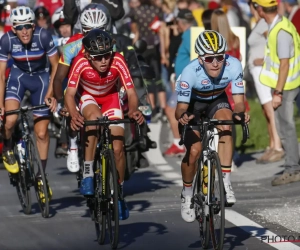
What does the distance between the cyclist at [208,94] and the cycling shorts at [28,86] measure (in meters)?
3.09

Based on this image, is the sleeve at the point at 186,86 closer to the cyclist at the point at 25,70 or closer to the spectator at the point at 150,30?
the cyclist at the point at 25,70

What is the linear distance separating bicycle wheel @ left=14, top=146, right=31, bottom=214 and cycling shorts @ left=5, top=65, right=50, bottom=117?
2.11ft

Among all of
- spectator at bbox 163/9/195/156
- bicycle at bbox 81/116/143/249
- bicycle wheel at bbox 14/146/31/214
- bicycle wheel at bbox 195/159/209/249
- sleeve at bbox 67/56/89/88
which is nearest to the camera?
bicycle wheel at bbox 195/159/209/249

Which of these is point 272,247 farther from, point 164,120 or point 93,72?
point 164,120

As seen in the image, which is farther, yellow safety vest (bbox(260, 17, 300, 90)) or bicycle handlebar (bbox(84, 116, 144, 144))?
yellow safety vest (bbox(260, 17, 300, 90))

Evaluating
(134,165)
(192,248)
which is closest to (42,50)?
(134,165)

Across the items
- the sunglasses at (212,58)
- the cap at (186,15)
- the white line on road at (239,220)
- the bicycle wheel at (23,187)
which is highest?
the sunglasses at (212,58)

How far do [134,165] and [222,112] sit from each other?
141 inches

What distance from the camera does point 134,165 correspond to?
14.1 m

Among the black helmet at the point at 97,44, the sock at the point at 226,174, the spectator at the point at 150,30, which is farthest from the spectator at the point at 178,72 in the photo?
the sock at the point at 226,174

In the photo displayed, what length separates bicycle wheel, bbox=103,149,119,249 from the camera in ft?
33.6

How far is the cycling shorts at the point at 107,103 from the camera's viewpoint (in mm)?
11453

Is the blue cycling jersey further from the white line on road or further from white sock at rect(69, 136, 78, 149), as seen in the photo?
white sock at rect(69, 136, 78, 149)

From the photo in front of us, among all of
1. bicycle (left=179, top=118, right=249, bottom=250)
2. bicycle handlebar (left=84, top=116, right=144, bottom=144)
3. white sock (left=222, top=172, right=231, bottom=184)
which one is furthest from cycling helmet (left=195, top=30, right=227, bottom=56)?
white sock (left=222, top=172, right=231, bottom=184)
